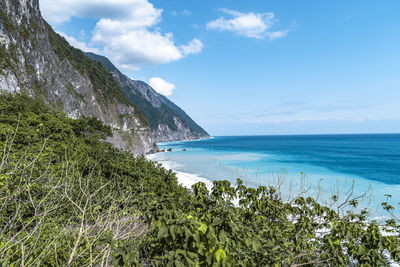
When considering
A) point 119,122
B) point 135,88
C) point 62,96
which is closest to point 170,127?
point 135,88

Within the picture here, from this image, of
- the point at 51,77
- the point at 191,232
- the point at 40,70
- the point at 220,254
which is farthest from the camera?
the point at 51,77

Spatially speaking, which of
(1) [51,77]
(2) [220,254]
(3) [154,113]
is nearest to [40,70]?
(1) [51,77]

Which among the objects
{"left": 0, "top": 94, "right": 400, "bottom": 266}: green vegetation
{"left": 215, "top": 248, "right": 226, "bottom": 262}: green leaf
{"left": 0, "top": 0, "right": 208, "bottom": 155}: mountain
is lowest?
{"left": 0, "top": 94, "right": 400, "bottom": 266}: green vegetation

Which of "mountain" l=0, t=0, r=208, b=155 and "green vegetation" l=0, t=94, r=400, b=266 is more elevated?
"mountain" l=0, t=0, r=208, b=155

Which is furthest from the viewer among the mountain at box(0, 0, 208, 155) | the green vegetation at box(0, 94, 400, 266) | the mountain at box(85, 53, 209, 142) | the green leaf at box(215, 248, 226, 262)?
the mountain at box(85, 53, 209, 142)

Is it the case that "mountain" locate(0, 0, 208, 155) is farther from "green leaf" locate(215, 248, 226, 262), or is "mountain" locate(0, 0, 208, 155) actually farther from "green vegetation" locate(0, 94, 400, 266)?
"green leaf" locate(215, 248, 226, 262)

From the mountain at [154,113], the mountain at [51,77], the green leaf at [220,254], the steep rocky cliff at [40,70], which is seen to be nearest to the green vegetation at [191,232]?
the green leaf at [220,254]

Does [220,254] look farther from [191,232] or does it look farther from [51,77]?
[51,77]

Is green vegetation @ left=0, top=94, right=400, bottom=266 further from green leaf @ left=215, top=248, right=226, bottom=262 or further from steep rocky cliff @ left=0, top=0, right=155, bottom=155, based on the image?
steep rocky cliff @ left=0, top=0, right=155, bottom=155

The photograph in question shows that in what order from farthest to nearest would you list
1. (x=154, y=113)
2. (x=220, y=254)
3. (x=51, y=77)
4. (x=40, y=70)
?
(x=154, y=113)
(x=51, y=77)
(x=40, y=70)
(x=220, y=254)

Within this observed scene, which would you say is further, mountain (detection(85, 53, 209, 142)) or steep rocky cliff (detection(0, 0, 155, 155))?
mountain (detection(85, 53, 209, 142))

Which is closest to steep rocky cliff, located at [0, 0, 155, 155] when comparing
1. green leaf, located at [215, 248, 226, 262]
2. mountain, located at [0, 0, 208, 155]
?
mountain, located at [0, 0, 208, 155]

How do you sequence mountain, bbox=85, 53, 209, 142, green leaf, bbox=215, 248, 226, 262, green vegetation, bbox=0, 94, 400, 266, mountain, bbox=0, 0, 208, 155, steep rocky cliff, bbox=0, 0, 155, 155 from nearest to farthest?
green leaf, bbox=215, 248, 226, 262
green vegetation, bbox=0, 94, 400, 266
steep rocky cliff, bbox=0, 0, 155, 155
mountain, bbox=0, 0, 208, 155
mountain, bbox=85, 53, 209, 142

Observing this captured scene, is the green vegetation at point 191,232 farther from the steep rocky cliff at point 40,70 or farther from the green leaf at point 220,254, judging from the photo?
the steep rocky cliff at point 40,70
